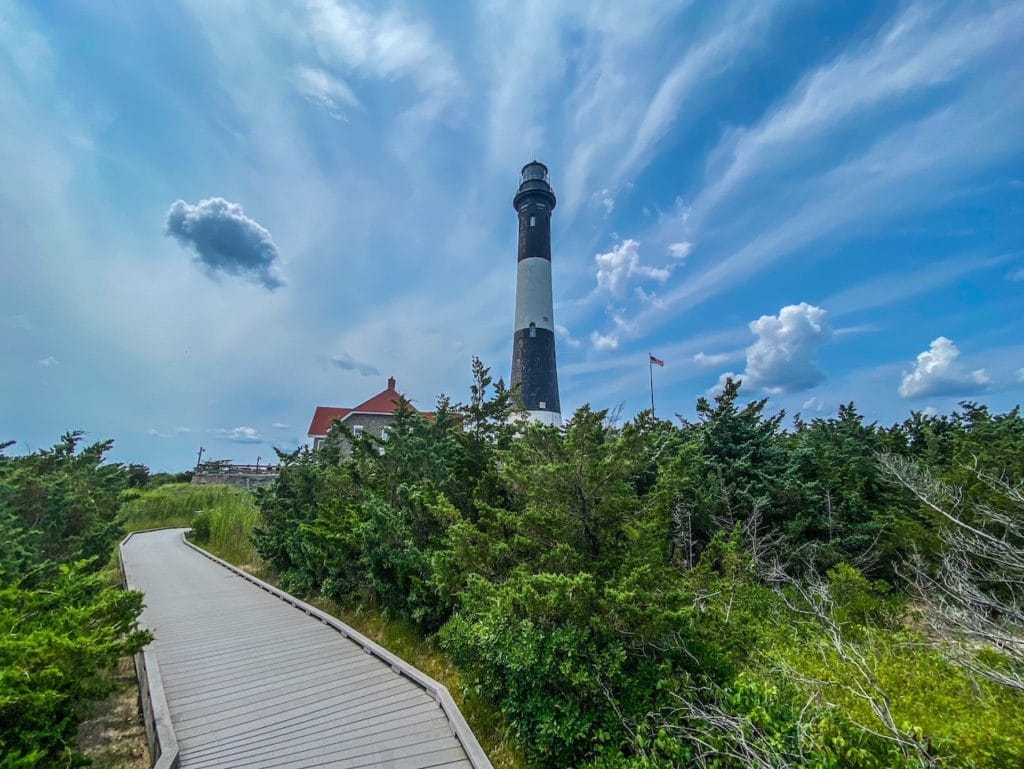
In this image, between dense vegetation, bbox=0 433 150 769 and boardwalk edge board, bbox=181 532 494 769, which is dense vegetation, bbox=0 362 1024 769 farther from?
boardwalk edge board, bbox=181 532 494 769

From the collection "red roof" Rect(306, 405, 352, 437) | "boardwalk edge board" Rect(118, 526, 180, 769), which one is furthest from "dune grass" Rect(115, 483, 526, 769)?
"red roof" Rect(306, 405, 352, 437)

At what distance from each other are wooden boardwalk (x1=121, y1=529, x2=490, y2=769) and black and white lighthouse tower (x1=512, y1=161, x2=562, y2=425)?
15.4m

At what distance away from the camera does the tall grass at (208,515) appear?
15312mm

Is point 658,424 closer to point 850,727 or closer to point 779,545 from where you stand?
point 779,545

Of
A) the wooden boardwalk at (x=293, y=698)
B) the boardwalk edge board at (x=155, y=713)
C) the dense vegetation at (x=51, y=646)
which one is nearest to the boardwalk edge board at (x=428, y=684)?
the wooden boardwalk at (x=293, y=698)

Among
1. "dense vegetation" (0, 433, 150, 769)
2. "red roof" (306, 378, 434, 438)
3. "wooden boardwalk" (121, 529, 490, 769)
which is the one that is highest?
"red roof" (306, 378, 434, 438)

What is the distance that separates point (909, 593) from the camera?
724 cm

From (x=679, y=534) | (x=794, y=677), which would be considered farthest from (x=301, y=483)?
(x=794, y=677)

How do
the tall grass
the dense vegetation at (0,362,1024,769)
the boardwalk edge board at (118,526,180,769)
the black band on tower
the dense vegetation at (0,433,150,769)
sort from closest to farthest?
the dense vegetation at (0,433,150,769), the dense vegetation at (0,362,1024,769), the boardwalk edge board at (118,526,180,769), the tall grass, the black band on tower

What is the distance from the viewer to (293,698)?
4738mm

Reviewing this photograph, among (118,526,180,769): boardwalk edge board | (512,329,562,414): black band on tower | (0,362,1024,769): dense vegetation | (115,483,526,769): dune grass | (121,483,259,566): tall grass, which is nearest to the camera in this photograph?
(0,362,1024,769): dense vegetation

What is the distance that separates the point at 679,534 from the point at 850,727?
14.4ft

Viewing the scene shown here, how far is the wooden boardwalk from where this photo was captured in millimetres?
3809

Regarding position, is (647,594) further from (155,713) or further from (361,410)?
(361,410)
